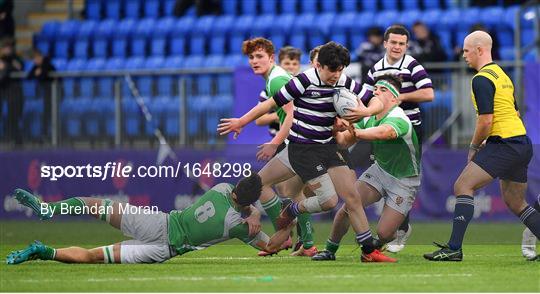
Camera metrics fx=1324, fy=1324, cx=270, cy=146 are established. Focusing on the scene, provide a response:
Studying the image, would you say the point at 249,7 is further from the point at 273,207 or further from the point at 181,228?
the point at 181,228

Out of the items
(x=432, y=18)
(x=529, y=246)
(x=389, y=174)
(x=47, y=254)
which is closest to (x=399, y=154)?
(x=389, y=174)

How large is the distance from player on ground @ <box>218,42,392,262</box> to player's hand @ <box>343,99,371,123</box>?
0.09 feet

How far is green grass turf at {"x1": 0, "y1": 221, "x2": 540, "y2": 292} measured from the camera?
9922 millimetres

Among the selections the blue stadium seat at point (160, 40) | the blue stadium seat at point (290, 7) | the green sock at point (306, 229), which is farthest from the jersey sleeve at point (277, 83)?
the blue stadium seat at point (160, 40)

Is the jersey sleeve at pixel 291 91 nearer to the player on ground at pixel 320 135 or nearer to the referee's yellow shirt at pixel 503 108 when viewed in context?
the player on ground at pixel 320 135

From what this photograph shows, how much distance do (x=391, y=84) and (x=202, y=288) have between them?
368cm

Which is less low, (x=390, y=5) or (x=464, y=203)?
(x=390, y=5)

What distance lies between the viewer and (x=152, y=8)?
87.0ft

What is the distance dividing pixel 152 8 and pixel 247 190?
15.3 m

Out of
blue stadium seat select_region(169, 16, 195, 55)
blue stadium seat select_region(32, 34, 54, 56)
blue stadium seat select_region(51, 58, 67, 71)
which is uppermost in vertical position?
blue stadium seat select_region(169, 16, 195, 55)

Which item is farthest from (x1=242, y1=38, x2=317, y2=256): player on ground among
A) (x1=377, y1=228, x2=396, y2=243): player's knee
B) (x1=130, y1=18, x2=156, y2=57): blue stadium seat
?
(x1=130, y1=18, x2=156, y2=57): blue stadium seat

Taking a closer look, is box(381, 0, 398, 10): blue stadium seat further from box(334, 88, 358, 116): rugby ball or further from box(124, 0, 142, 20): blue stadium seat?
box(334, 88, 358, 116): rugby ball

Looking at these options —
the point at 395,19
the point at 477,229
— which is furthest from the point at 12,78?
the point at 477,229

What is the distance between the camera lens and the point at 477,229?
17500 millimetres
